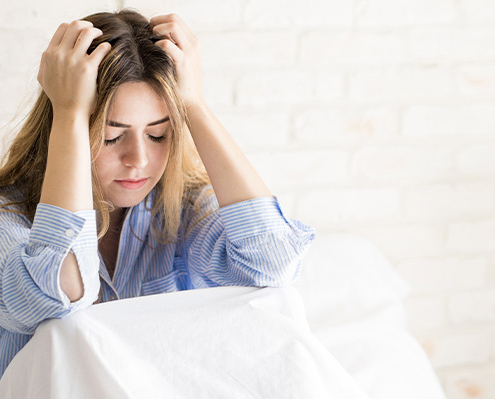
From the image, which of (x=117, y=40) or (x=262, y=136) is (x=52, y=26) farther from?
(x=262, y=136)

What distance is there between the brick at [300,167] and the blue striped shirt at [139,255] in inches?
11.1

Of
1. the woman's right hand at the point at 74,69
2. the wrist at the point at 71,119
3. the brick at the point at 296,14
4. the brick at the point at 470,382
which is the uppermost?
the brick at the point at 296,14

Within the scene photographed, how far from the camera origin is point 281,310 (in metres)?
0.84

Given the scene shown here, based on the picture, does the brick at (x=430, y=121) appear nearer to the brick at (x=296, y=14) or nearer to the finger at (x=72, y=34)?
the brick at (x=296, y=14)

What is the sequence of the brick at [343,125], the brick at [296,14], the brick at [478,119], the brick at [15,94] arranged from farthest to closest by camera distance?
the brick at [478,119] → the brick at [343,125] → the brick at [296,14] → the brick at [15,94]

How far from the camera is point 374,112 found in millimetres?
1437

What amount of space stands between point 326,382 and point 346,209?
772 millimetres

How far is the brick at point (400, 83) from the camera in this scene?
141cm

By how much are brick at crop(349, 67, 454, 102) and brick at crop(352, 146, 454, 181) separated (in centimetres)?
12

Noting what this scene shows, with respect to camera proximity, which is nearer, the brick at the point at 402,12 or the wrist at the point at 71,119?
the wrist at the point at 71,119

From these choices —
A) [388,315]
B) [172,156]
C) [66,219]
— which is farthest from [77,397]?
[388,315]

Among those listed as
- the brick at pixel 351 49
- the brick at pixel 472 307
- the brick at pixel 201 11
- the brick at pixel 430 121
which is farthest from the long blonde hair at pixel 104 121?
the brick at pixel 472 307

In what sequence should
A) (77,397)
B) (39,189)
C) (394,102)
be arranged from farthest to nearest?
(394,102), (39,189), (77,397)

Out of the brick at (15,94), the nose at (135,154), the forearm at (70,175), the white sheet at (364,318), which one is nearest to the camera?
the forearm at (70,175)
